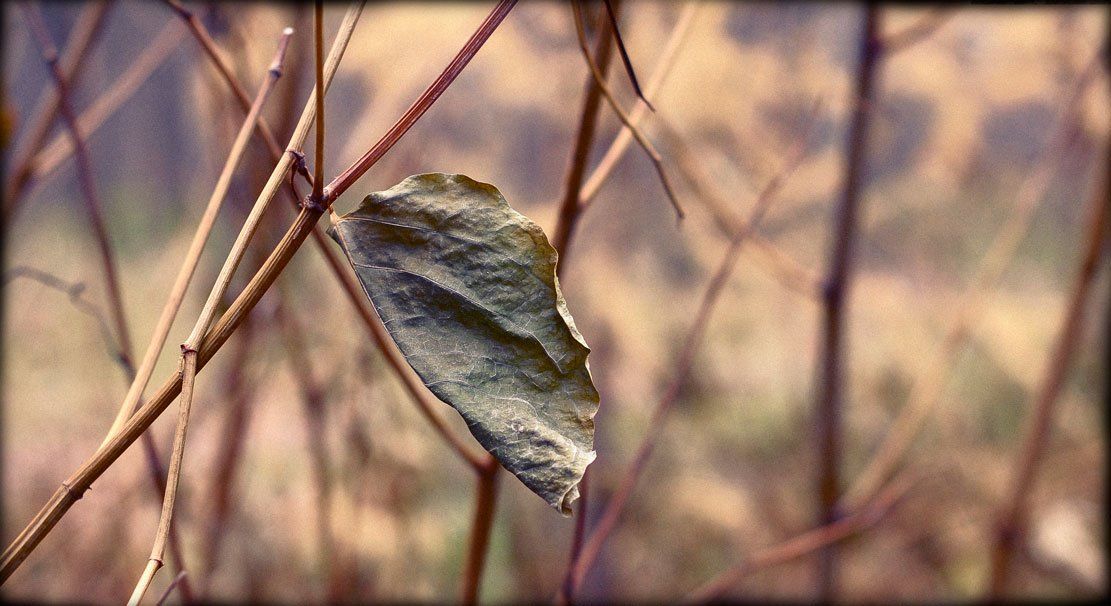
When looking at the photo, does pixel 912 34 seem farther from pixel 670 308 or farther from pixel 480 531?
pixel 670 308

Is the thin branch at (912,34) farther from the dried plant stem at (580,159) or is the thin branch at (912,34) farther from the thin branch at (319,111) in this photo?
the thin branch at (319,111)

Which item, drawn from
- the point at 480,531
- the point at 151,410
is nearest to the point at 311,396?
the point at 480,531

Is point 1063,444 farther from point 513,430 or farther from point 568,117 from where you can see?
point 513,430

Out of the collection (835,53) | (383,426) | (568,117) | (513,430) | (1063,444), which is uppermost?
(835,53)

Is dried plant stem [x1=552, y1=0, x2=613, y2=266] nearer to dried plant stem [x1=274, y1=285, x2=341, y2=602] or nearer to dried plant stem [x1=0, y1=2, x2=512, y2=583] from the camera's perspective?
dried plant stem [x1=0, y1=2, x2=512, y2=583]

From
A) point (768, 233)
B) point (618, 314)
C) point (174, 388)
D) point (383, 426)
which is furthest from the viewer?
point (768, 233)

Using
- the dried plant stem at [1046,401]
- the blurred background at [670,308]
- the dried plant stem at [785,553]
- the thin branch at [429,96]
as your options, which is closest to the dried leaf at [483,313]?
the thin branch at [429,96]

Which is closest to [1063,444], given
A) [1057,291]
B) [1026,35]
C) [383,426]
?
[1057,291]
